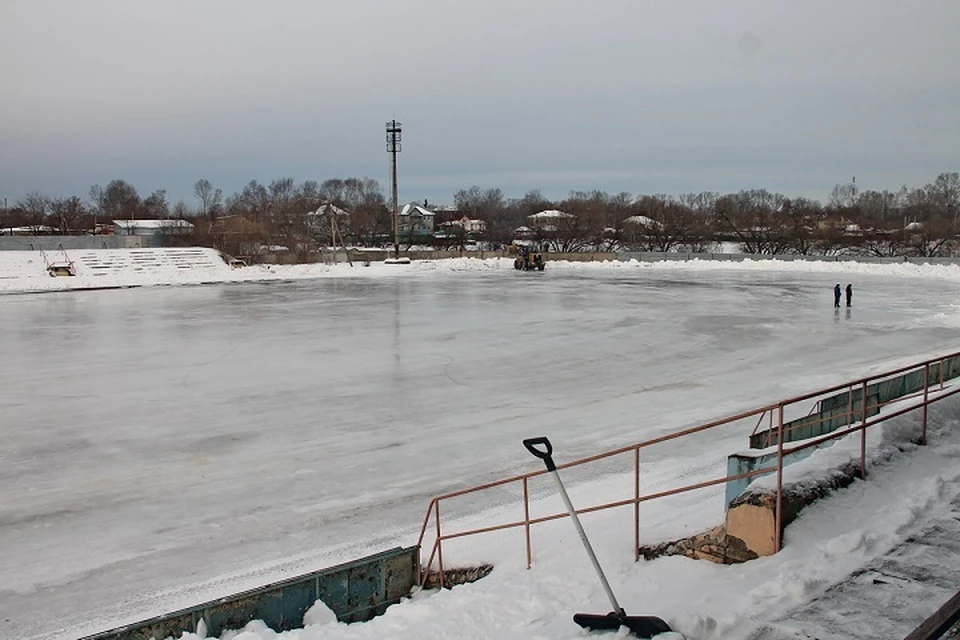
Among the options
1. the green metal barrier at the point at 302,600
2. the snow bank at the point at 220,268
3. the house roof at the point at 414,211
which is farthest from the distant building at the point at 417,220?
the green metal barrier at the point at 302,600

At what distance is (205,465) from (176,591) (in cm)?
406

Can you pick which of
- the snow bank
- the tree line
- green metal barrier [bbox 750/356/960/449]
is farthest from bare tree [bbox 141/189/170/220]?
green metal barrier [bbox 750/356/960/449]

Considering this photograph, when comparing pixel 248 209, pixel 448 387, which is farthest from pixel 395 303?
pixel 248 209

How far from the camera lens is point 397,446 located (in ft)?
40.5

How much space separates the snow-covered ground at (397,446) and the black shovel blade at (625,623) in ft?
0.42

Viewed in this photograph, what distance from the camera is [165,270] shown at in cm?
5672

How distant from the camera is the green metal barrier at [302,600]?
618 centimetres

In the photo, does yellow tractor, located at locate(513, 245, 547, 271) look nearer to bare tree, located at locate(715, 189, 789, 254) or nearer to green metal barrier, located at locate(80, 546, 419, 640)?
bare tree, located at locate(715, 189, 789, 254)

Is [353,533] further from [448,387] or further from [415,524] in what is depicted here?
[448,387]

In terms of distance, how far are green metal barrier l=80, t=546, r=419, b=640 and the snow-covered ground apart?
0.42 meters

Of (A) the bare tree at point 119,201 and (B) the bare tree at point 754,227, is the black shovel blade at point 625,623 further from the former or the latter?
(A) the bare tree at point 119,201

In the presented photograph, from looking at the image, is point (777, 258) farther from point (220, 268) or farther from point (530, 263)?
point (220, 268)

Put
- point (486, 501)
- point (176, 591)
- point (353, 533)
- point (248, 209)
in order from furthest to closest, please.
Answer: point (248, 209) < point (486, 501) < point (353, 533) < point (176, 591)

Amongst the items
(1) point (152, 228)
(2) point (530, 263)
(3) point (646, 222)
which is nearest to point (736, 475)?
(2) point (530, 263)
